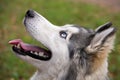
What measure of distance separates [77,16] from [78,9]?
47 cm

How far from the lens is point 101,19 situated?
10.5 m

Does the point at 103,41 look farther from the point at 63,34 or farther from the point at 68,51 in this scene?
the point at 63,34

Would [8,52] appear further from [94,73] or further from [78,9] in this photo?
[94,73]

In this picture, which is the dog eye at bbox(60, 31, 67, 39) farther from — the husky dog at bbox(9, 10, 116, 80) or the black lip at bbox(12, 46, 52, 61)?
the black lip at bbox(12, 46, 52, 61)

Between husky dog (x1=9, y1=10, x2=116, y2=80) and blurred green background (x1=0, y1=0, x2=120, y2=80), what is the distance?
2957 mm

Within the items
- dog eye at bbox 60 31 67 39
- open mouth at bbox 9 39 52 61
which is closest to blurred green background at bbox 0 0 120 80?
open mouth at bbox 9 39 52 61

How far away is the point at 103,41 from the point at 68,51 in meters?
0.52

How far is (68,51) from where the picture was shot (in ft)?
15.8

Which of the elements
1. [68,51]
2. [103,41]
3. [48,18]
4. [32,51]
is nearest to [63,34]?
[68,51]

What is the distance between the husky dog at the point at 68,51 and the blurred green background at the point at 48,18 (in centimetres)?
296

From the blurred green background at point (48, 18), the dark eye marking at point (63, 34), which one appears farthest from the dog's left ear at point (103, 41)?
the blurred green background at point (48, 18)

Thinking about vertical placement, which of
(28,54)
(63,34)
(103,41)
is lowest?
(28,54)

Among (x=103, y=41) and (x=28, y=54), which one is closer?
(x=103, y=41)

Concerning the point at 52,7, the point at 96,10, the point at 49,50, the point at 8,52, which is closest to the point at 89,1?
the point at 96,10
